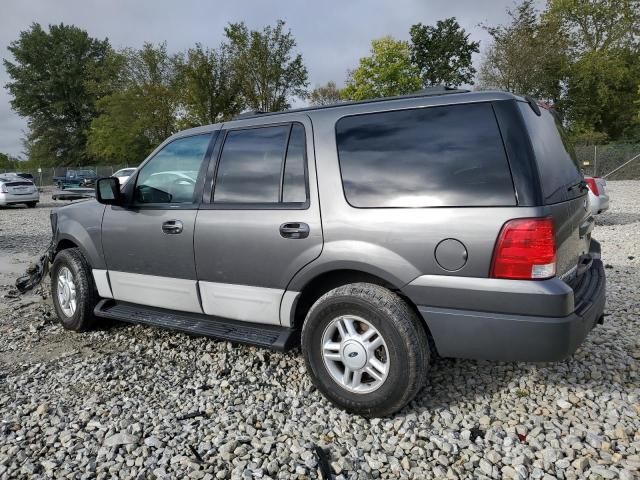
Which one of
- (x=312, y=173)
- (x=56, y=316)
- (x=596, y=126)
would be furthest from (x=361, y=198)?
(x=596, y=126)

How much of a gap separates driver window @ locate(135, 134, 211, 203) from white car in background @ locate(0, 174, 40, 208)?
752 inches

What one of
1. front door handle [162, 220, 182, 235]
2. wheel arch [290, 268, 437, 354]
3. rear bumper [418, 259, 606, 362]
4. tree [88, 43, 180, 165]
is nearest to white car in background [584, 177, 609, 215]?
rear bumper [418, 259, 606, 362]

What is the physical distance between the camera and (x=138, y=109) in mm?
45125

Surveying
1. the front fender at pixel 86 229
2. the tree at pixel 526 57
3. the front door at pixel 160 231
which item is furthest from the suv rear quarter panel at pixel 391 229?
the tree at pixel 526 57

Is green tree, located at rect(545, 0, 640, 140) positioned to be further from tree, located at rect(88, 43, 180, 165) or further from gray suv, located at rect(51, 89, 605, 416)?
gray suv, located at rect(51, 89, 605, 416)

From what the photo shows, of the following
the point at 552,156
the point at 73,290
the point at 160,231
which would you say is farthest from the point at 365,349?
the point at 73,290

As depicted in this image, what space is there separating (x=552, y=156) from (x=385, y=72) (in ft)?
120

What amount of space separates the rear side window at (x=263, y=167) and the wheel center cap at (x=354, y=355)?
38.2 inches

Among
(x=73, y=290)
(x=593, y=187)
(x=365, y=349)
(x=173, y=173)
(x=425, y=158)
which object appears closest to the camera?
(x=425, y=158)

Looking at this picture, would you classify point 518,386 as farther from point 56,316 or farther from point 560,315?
point 56,316

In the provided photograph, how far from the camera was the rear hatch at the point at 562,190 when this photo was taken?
2.68m

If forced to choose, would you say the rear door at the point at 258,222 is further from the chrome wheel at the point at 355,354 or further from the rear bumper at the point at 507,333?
the rear bumper at the point at 507,333

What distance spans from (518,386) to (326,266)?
1.58 meters

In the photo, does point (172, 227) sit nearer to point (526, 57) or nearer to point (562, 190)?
point (562, 190)
